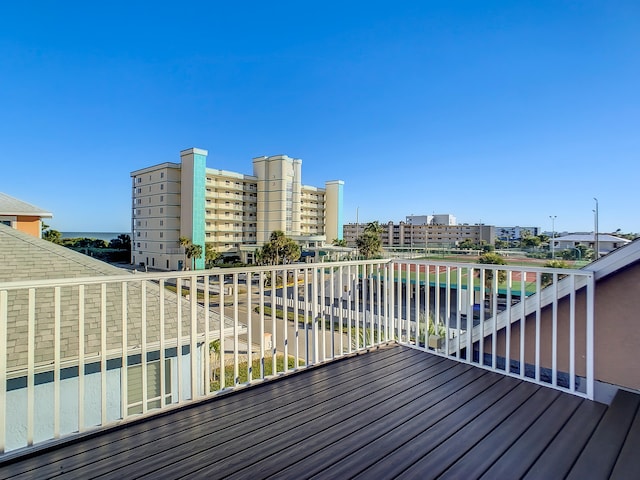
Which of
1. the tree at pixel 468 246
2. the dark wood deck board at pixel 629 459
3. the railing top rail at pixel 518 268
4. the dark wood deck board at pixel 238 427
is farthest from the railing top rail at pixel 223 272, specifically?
the tree at pixel 468 246

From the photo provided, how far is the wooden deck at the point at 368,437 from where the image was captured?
1.42m

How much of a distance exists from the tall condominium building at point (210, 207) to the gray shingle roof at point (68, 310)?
32878 mm

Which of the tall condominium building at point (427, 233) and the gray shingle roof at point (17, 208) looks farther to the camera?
the tall condominium building at point (427, 233)

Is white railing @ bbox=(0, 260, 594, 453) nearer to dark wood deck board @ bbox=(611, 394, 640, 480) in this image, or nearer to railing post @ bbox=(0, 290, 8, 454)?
railing post @ bbox=(0, 290, 8, 454)

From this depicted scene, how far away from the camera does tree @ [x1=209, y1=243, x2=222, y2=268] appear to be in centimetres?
3709

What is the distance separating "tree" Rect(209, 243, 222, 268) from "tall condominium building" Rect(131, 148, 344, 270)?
2.83 feet

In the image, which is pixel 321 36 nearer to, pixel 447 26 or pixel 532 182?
pixel 447 26

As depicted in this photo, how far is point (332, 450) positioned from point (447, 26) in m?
8.89

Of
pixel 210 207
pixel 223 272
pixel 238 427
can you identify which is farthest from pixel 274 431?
pixel 210 207

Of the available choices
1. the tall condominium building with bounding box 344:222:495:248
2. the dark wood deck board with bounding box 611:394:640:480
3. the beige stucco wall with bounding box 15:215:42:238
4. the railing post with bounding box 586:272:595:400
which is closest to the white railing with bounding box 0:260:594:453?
the railing post with bounding box 586:272:595:400

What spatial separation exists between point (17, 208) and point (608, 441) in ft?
44.5

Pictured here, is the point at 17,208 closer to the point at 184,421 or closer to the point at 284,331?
the point at 284,331

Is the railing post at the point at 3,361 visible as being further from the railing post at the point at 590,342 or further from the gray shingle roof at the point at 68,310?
the railing post at the point at 590,342

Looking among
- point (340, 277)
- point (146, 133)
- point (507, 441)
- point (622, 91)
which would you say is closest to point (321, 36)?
point (622, 91)
